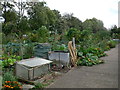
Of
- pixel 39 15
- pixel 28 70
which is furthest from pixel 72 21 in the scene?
pixel 28 70

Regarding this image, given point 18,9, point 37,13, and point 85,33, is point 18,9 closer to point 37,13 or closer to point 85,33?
point 37,13

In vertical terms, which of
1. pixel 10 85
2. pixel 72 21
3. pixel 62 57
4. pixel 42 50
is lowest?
pixel 10 85

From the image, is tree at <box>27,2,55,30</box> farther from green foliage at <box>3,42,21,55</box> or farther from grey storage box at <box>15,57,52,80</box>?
grey storage box at <box>15,57,52,80</box>

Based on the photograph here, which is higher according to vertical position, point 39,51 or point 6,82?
point 39,51

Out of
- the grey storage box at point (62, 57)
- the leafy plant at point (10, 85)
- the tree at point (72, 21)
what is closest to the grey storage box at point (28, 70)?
the leafy plant at point (10, 85)

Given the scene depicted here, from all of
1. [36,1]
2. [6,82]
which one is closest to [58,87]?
[6,82]

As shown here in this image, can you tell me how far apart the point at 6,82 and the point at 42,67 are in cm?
127

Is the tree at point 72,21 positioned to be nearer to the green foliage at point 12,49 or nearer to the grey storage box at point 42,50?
the green foliage at point 12,49

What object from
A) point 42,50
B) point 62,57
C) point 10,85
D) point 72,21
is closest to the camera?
point 10,85

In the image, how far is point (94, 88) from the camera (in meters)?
2.81

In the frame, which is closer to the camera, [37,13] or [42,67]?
[42,67]

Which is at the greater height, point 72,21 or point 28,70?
point 72,21

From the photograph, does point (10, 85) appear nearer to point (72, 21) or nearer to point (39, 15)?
point (39, 15)

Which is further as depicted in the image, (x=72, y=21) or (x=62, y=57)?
(x=72, y=21)
